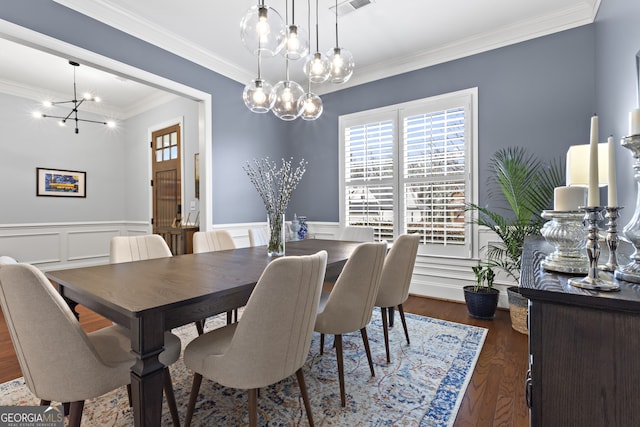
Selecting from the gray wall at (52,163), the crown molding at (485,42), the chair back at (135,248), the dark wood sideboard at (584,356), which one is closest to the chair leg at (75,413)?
the chair back at (135,248)

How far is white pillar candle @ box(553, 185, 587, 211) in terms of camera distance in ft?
3.05

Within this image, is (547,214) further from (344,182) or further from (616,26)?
(344,182)

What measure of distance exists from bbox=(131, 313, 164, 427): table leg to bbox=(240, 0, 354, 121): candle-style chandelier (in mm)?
1621

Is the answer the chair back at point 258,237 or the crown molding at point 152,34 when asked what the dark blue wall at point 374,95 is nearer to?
the crown molding at point 152,34

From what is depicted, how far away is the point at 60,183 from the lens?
5168 millimetres

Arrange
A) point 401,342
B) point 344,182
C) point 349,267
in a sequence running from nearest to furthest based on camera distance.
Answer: point 349,267 → point 401,342 → point 344,182

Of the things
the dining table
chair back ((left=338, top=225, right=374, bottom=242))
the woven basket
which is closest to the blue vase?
chair back ((left=338, top=225, right=374, bottom=242))

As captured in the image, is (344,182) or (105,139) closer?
(344,182)

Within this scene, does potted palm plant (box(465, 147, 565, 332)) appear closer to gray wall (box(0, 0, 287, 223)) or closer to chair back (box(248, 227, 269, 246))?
chair back (box(248, 227, 269, 246))

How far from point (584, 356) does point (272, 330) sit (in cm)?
90

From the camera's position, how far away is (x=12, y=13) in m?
2.26

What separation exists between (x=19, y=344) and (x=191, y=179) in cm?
373

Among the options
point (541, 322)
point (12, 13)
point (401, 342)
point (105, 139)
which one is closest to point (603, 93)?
point (401, 342)

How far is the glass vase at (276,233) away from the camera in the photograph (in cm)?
217
